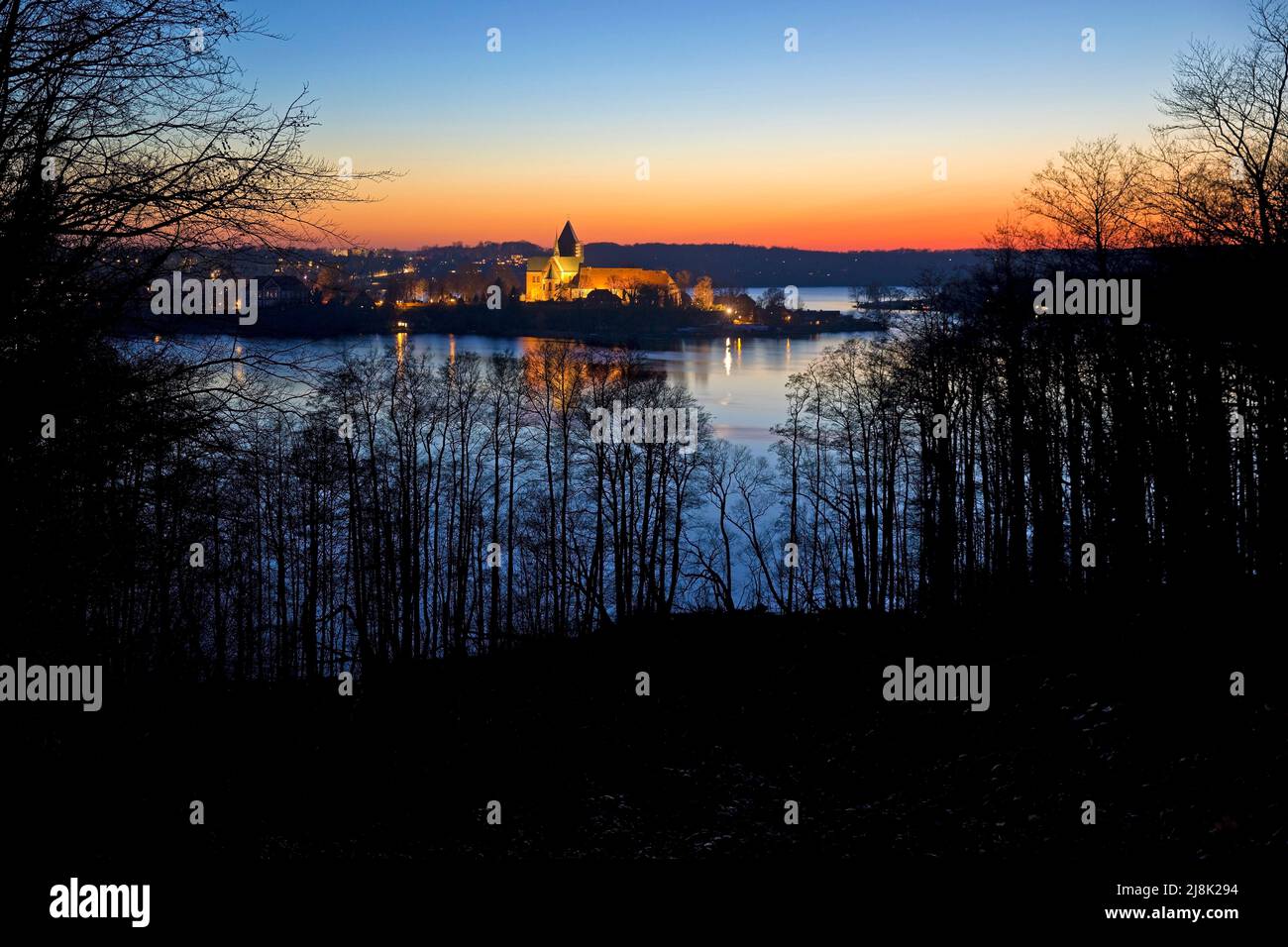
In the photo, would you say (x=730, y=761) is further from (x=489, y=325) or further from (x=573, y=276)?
(x=573, y=276)

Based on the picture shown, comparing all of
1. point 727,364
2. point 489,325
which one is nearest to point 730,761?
point 727,364

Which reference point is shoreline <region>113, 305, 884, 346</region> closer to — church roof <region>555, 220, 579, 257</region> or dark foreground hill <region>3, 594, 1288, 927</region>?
dark foreground hill <region>3, 594, 1288, 927</region>

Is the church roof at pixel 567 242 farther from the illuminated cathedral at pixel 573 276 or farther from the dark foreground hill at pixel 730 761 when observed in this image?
the dark foreground hill at pixel 730 761

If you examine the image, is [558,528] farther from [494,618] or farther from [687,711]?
[687,711]

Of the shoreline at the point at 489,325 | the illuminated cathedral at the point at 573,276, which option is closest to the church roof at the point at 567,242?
the illuminated cathedral at the point at 573,276

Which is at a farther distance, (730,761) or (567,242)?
(567,242)

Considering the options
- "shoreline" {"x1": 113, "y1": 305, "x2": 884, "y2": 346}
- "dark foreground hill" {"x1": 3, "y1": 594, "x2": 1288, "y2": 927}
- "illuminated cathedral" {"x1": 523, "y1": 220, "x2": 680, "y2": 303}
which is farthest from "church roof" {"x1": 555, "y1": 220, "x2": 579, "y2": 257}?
"dark foreground hill" {"x1": 3, "y1": 594, "x2": 1288, "y2": 927}
